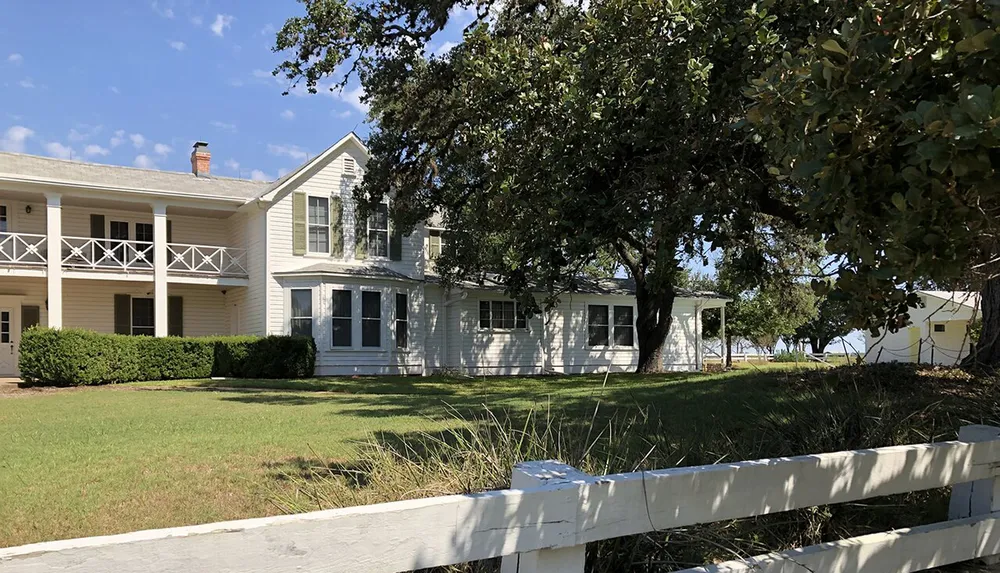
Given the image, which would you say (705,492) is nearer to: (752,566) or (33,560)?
(752,566)

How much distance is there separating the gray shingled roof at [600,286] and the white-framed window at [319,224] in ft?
12.7

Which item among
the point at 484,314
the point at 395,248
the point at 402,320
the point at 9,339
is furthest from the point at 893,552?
the point at 9,339

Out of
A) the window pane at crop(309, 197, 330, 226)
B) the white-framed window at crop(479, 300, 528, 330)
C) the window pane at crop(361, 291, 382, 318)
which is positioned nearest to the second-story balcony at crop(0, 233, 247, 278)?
the window pane at crop(309, 197, 330, 226)

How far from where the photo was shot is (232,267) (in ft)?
76.7

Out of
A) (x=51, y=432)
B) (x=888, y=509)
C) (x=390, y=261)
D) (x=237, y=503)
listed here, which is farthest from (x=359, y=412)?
(x=390, y=261)

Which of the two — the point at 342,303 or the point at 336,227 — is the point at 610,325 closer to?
the point at 342,303

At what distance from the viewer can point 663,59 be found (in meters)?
7.28

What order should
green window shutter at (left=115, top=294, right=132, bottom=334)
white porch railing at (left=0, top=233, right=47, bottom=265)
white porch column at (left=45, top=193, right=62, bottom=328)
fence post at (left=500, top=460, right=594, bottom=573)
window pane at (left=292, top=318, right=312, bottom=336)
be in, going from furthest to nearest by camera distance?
green window shutter at (left=115, top=294, right=132, bottom=334), window pane at (left=292, top=318, right=312, bottom=336), white porch railing at (left=0, top=233, right=47, bottom=265), white porch column at (left=45, top=193, right=62, bottom=328), fence post at (left=500, top=460, right=594, bottom=573)

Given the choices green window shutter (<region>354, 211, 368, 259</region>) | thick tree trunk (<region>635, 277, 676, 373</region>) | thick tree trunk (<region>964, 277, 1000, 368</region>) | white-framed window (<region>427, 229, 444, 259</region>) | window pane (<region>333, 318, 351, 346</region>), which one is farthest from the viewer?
white-framed window (<region>427, 229, 444, 259</region>)

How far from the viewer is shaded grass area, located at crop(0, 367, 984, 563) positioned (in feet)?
14.4

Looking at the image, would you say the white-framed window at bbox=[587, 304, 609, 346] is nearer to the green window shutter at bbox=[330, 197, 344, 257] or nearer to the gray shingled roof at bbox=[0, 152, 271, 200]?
the green window shutter at bbox=[330, 197, 344, 257]

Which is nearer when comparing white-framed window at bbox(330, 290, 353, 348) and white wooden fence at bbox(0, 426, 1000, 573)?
white wooden fence at bbox(0, 426, 1000, 573)

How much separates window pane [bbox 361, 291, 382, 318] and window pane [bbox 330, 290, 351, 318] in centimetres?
45

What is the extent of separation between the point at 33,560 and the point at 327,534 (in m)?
0.76
